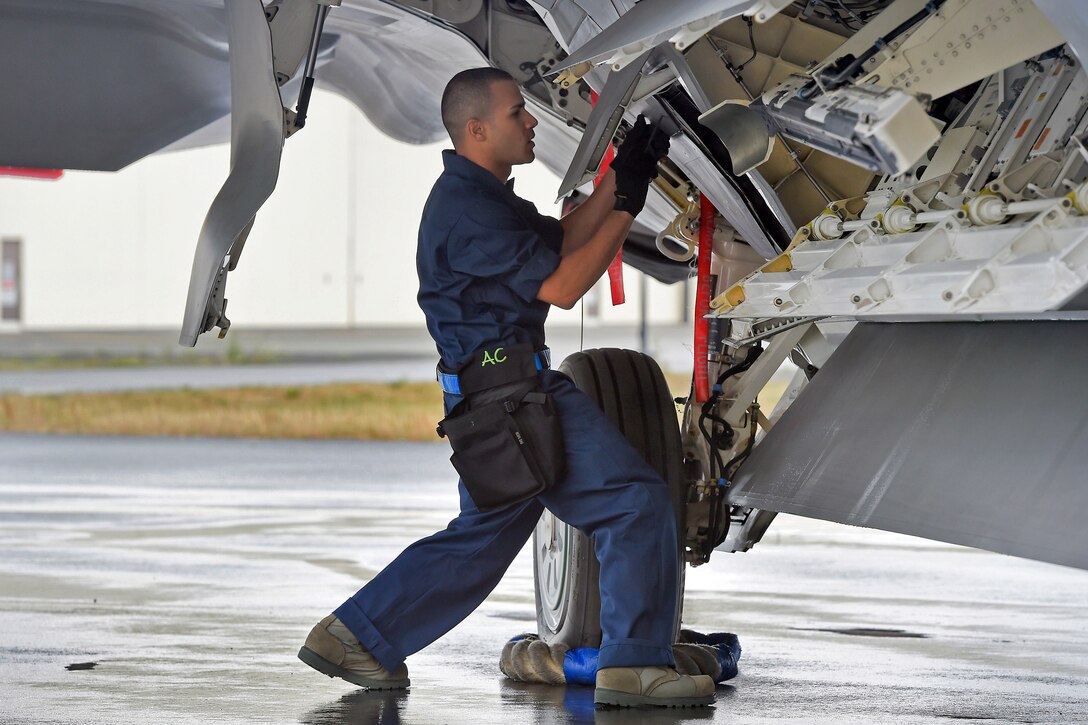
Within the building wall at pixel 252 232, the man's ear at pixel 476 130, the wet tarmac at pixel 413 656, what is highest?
the building wall at pixel 252 232

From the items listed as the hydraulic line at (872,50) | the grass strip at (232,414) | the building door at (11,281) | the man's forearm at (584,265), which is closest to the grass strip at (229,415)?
the grass strip at (232,414)

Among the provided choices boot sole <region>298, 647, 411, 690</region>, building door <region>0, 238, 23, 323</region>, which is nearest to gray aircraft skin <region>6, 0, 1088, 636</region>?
Result: boot sole <region>298, 647, 411, 690</region>

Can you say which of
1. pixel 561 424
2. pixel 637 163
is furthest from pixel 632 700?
pixel 637 163

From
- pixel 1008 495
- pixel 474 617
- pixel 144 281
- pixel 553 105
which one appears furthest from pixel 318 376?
pixel 1008 495

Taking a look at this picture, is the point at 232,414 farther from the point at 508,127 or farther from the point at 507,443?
the point at 507,443

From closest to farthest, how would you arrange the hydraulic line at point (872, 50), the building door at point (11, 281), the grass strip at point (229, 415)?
the hydraulic line at point (872, 50), the grass strip at point (229, 415), the building door at point (11, 281)

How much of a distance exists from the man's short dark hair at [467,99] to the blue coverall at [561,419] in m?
0.08

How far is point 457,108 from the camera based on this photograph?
420 centimetres

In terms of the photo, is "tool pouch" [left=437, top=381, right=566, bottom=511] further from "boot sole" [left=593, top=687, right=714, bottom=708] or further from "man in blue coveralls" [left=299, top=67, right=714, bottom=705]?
"boot sole" [left=593, top=687, right=714, bottom=708]

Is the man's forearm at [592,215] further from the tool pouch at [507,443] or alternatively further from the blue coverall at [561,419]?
the tool pouch at [507,443]

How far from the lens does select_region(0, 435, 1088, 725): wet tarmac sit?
4086 millimetres

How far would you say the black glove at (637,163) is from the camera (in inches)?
157

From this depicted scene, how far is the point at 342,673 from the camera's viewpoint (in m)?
4.24

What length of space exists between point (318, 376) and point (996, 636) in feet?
50.0
